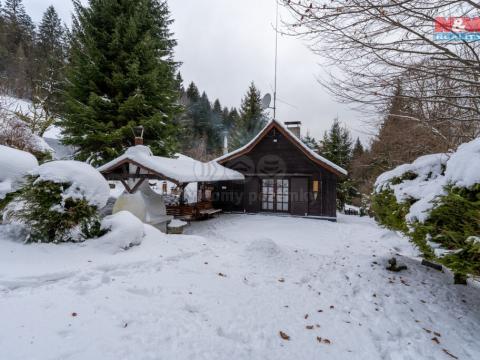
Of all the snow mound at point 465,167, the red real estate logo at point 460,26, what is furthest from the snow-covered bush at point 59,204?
the red real estate logo at point 460,26

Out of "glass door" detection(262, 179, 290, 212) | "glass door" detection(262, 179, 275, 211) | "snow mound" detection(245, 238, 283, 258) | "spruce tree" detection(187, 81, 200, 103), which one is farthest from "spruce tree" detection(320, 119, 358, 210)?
"spruce tree" detection(187, 81, 200, 103)

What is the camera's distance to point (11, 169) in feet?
14.7

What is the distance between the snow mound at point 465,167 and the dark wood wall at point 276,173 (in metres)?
9.79

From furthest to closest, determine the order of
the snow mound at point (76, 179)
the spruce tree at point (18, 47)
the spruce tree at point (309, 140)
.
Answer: the spruce tree at point (18, 47) → the spruce tree at point (309, 140) → the snow mound at point (76, 179)

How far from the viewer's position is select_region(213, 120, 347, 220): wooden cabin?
12562mm

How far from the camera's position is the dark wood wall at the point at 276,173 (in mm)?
12562

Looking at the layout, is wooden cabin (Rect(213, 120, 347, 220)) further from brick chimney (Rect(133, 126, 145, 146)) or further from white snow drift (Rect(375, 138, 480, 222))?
white snow drift (Rect(375, 138, 480, 222))

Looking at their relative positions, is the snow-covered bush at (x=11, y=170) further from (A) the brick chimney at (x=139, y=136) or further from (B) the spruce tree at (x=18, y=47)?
(B) the spruce tree at (x=18, y=47)

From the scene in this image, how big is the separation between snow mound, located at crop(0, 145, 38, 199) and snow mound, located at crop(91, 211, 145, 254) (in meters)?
1.68

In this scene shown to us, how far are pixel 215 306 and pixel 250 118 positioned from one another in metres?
27.2

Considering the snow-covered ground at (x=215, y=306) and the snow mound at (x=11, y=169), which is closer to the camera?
the snow-covered ground at (x=215, y=306)

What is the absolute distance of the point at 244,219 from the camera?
11.9m

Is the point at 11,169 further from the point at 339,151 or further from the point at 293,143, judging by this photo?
the point at 339,151

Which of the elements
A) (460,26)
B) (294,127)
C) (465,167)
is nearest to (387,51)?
(460,26)
